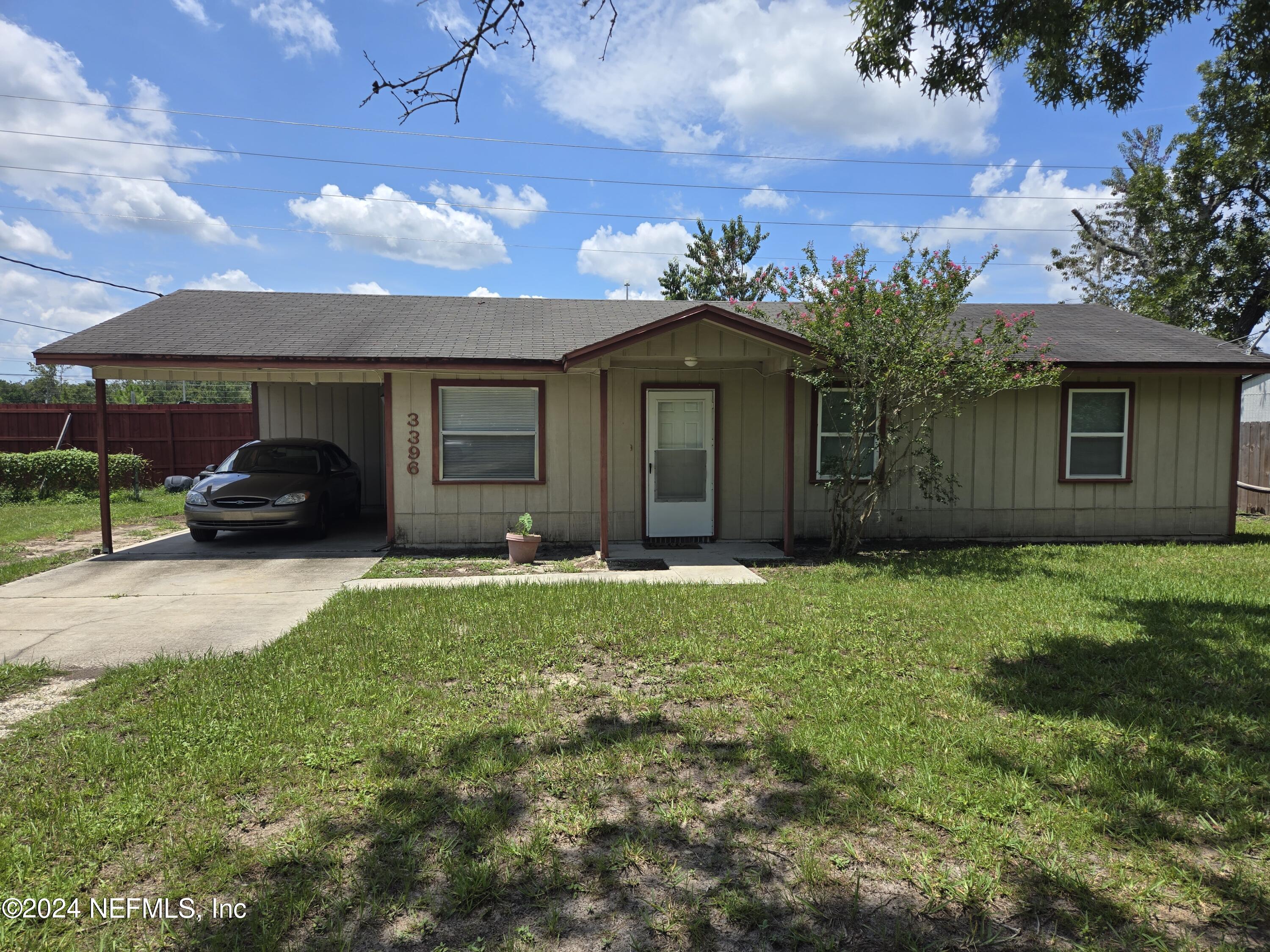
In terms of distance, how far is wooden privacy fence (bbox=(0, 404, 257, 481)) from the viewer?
16.9m

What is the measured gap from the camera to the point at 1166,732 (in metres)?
3.76

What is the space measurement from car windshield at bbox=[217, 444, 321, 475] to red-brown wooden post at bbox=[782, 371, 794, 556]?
6.87 meters

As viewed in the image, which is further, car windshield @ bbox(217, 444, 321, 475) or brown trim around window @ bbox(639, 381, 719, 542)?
car windshield @ bbox(217, 444, 321, 475)

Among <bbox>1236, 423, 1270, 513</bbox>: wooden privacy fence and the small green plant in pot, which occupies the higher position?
<bbox>1236, 423, 1270, 513</bbox>: wooden privacy fence

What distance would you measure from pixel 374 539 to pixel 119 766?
7.38 metres

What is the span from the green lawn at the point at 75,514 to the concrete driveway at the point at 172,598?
2.12 m

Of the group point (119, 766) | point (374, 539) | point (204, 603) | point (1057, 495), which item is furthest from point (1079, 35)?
point (374, 539)

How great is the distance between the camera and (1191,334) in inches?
453

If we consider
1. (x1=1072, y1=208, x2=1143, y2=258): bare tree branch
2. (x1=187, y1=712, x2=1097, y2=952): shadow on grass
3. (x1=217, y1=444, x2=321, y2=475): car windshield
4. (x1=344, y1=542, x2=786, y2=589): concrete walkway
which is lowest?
(x1=187, y1=712, x2=1097, y2=952): shadow on grass

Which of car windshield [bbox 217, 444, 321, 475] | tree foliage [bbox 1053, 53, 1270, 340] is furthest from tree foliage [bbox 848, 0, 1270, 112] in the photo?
tree foliage [bbox 1053, 53, 1270, 340]

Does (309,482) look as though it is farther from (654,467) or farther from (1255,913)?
(1255,913)

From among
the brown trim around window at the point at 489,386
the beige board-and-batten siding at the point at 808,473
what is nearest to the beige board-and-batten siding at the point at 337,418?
the brown trim around window at the point at 489,386

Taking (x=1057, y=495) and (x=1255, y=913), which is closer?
(x=1255, y=913)

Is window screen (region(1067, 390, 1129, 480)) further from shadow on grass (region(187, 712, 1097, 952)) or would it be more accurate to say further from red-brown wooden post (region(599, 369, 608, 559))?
shadow on grass (region(187, 712, 1097, 952))
